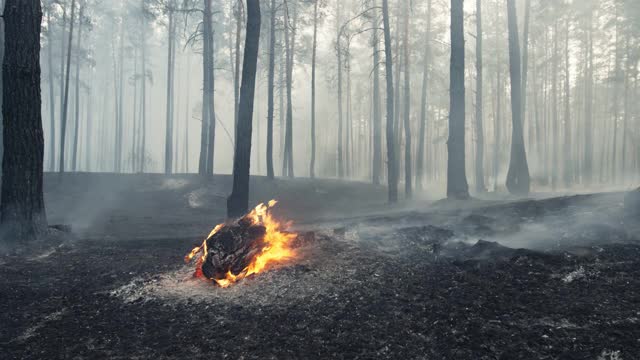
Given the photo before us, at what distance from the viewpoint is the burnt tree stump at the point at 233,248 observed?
6.51 meters

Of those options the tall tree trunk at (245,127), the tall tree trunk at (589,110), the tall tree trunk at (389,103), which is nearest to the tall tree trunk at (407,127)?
the tall tree trunk at (389,103)

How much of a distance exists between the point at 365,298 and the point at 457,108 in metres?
11.0

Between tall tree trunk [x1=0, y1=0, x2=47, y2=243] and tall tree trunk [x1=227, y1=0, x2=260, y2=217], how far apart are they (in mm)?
4383

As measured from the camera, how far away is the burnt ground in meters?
4.32

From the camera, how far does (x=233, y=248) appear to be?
21.8 feet

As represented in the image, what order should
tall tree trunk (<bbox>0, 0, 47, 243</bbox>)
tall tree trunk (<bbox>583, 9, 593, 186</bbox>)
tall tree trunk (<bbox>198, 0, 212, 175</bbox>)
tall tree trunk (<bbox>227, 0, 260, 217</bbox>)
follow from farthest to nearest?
tall tree trunk (<bbox>583, 9, 593, 186</bbox>) → tall tree trunk (<bbox>198, 0, 212, 175</bbox>) → tall tree trunk (<bbox>227, 0, 260, 217</bbox>) → tall tree trunk (<bbox>0, 0, 47, 243</bbox>)

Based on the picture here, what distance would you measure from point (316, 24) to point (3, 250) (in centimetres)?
2457

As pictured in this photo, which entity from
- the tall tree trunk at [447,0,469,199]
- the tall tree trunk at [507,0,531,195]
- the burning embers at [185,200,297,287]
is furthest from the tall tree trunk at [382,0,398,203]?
the burning embers at [185,200,297,287]

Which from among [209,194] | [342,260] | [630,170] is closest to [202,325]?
[342,260]

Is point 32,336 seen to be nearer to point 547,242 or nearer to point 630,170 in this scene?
point 547,242

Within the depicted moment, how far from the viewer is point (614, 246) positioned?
6211 millimetres

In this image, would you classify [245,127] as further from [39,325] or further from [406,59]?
[406,59]

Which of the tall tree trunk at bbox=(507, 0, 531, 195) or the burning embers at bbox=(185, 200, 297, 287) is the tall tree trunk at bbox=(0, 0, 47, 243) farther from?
the tall tree trunk at bbox=(507, 0, 531, 195)

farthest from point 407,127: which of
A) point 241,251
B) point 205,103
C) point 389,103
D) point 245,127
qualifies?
point 241,251
